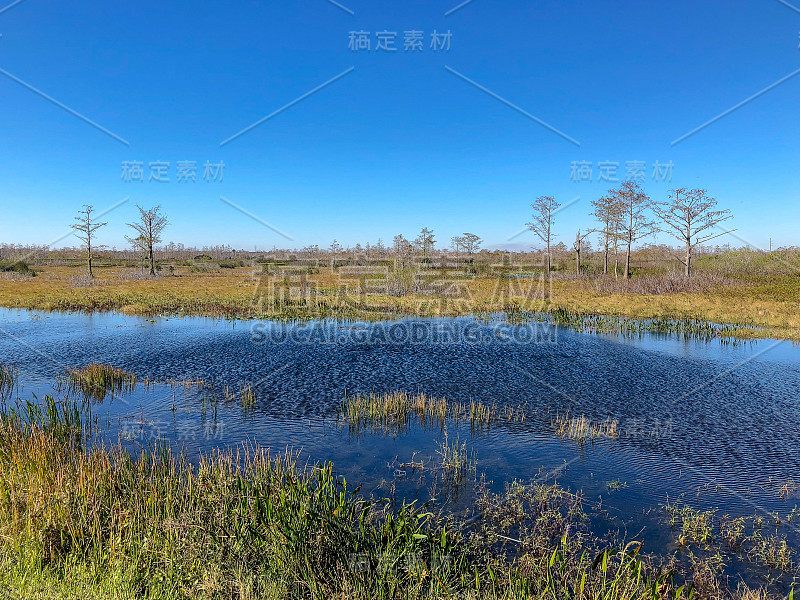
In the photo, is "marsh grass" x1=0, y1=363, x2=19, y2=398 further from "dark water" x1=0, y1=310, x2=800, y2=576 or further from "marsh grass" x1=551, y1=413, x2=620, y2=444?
"marsh grass" x1=551, y1=413, x2=620, y2=444

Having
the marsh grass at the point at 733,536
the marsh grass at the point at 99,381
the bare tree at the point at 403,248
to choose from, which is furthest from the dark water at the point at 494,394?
the bare tree at the point at 403,248

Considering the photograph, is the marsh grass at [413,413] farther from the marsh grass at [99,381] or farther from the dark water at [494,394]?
the marsh grass at [99,381]

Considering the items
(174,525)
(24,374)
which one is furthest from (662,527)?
(24,374)

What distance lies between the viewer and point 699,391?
16156 mm

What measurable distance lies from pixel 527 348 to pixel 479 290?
25.0 metres

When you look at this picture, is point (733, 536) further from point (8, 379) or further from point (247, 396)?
point (8, 379)

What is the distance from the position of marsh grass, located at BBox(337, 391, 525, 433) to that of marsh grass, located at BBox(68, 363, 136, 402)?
7.94m

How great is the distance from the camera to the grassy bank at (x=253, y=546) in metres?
5.50

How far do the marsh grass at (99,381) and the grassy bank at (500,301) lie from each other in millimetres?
15564

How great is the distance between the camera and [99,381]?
639 inches

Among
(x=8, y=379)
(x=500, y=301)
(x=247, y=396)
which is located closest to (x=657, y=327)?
(x=500, y=301)

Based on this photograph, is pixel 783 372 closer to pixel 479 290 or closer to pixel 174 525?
pixel 174 525

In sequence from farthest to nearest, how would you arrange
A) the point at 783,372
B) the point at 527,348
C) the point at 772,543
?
the point at 527,348 < the point at 783,372 < the point at 772,543

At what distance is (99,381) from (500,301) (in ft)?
102
